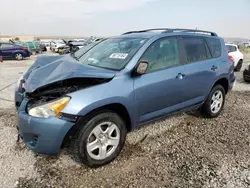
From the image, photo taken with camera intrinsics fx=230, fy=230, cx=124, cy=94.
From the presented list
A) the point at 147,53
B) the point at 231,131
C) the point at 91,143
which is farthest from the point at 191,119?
the point at 91,143

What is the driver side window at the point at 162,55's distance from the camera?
3242mm

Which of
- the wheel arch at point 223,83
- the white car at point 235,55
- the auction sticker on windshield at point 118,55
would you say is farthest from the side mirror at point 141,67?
the white car at point 235,55

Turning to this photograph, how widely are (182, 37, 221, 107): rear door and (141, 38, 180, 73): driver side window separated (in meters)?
0.26

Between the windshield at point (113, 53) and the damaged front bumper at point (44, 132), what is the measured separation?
1.04 m

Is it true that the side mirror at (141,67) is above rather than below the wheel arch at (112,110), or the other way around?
above

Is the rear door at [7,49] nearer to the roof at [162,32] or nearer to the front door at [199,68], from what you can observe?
the roof at [162,32]

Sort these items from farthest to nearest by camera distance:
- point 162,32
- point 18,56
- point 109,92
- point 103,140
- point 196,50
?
point 18,56, point 196,50, point 162,32, point 103,140, point 109,92

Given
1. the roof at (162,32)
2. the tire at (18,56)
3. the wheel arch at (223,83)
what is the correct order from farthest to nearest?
the tire at (18,56)
the wheel arch at (223,83)
the roof at (162,32)

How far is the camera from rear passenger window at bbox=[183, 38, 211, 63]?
12.6 feet

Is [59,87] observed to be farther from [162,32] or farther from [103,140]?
[162,32]

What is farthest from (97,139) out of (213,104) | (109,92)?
(213,104)

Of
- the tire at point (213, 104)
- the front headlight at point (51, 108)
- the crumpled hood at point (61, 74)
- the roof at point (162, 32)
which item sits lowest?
the tire at point (213, 104)

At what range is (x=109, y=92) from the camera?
2738mm

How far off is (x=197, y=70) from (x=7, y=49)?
16752mm
